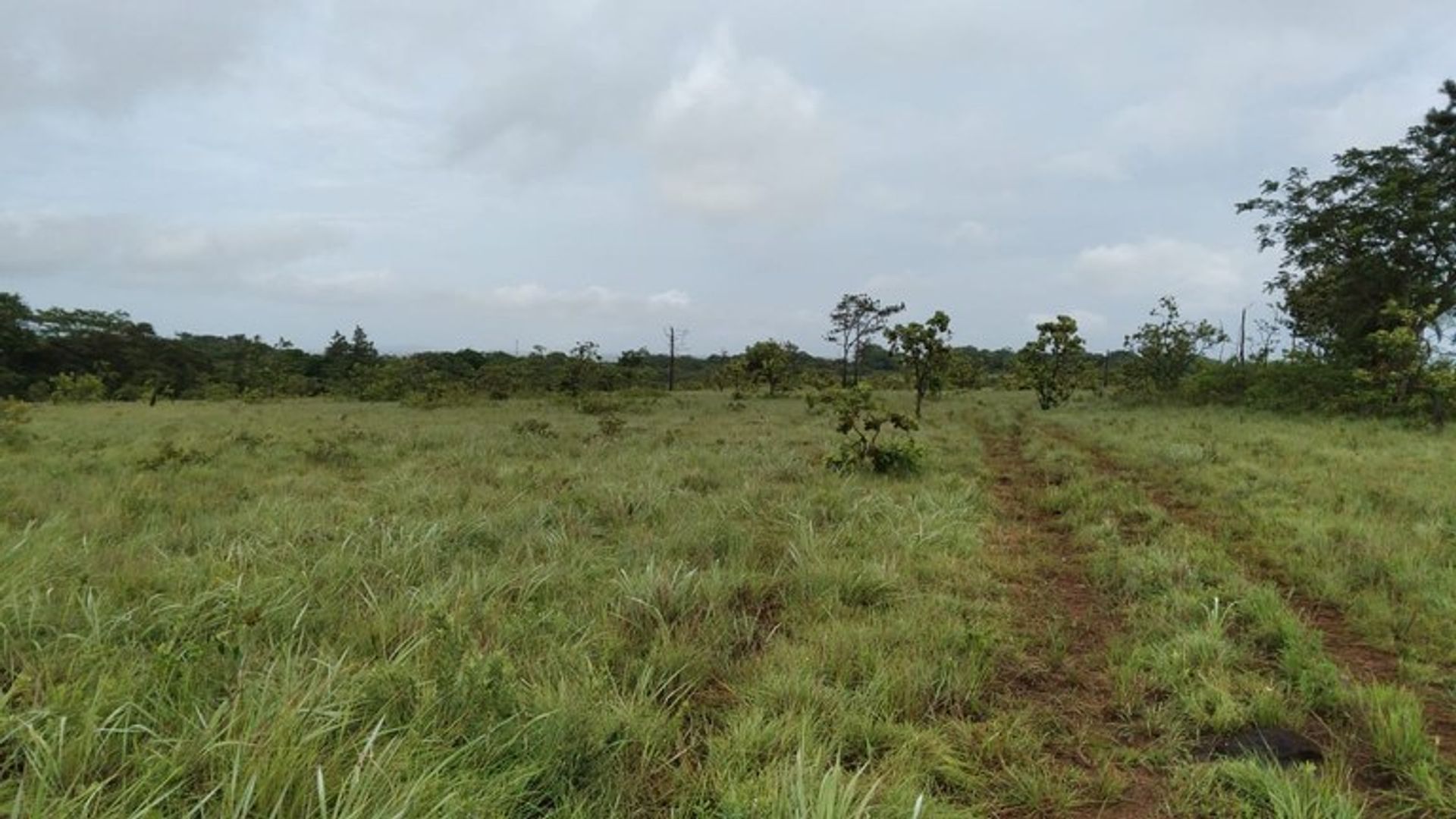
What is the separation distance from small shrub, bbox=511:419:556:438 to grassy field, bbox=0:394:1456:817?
22.6ft

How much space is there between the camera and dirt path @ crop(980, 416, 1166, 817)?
304 cm

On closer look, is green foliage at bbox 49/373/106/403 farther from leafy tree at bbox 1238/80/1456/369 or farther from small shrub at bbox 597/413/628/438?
leafy tree at bbox 1238/80/1456/369

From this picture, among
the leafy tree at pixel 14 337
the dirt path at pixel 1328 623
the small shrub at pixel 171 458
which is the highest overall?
the leafy tree at pixel 14 337

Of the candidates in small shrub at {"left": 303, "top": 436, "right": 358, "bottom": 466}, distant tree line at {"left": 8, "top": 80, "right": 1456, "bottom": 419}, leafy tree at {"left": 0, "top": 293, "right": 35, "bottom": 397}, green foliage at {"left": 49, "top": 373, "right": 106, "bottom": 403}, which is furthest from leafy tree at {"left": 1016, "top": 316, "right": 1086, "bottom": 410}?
leafy tree at {"left": 0, "top": 293, "right": 35, "bottom": 397}

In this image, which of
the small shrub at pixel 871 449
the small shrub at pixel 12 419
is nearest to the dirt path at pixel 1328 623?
the small shrub at pixel 871 449

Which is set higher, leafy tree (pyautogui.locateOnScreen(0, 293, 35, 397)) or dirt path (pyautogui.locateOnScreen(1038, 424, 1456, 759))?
leafy tree (pyautogui.locateOnScreen(0, 293, 35, 397))

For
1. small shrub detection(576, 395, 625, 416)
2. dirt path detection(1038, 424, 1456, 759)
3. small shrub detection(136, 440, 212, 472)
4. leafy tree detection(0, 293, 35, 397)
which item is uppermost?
leafy tree detection(0, 293, 35, 397)

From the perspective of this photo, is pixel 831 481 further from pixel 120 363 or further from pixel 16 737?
pixel 120 363

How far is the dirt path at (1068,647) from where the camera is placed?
120 inches

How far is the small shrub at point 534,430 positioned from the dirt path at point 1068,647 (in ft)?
33.8

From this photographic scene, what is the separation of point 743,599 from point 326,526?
387 centimetres

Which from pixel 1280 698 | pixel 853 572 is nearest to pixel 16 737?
pixel 853 572

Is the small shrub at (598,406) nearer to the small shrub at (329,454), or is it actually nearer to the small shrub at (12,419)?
the small shrub at (329,454)

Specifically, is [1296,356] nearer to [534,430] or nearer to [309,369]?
[534,430]
